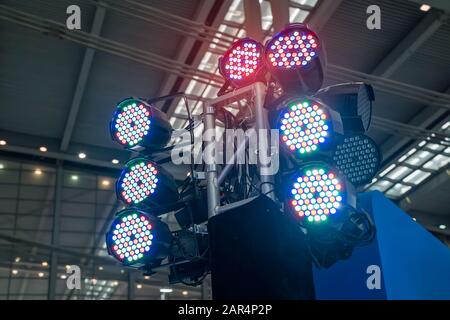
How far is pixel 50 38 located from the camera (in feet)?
36.1

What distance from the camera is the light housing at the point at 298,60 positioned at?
2.31 m

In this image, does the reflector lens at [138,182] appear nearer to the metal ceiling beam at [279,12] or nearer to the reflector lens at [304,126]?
the reflector lens at [304,126]

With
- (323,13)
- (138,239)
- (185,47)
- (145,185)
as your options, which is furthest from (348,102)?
(185,47)

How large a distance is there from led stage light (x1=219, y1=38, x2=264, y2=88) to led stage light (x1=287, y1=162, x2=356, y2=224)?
0.70 m

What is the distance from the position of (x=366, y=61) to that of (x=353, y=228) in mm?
9843

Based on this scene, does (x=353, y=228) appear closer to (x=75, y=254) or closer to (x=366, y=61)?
(x=366, y=61)

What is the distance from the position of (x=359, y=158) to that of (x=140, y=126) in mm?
1048

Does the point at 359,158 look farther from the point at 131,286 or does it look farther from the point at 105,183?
the point at 105,183

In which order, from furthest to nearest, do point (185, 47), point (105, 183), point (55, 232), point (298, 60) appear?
point (105, 183), point (55, 232), point (185, 47), point (298, 60)

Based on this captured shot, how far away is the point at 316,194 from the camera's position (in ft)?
6.81

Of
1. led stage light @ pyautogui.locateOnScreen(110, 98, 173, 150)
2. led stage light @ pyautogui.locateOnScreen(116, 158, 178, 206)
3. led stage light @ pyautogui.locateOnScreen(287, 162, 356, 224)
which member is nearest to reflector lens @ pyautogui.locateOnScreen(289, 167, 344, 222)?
led stage light @ pyautogui.locateOnScreen(287, 162, 356, 224)

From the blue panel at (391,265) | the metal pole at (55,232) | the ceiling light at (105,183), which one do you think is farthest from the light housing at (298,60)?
the ceiling light at (105,183)

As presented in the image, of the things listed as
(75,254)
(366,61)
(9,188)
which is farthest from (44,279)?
(366,61)

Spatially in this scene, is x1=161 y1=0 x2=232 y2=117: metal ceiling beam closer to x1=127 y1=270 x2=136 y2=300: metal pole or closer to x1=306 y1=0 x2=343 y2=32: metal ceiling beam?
x1=306 y1=0 x2=343 y2=32: metal ceiling beam
